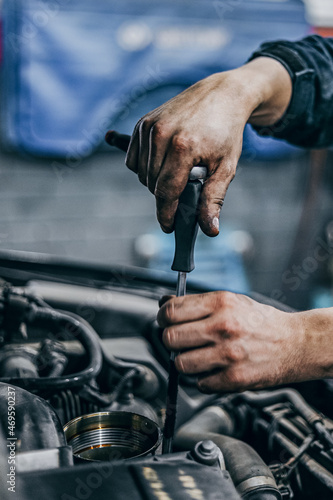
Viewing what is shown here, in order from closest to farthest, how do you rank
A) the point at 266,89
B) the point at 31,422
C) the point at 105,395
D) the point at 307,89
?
the point at 31,422 < the point at 105,395 < the point at 266,89 < the point at 307,89

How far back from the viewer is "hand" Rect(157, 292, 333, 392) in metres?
0.71

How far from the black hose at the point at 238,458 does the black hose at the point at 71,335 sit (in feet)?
0.66

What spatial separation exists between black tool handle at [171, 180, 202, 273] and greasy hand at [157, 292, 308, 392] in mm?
70

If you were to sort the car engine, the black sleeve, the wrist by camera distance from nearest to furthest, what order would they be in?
the car engine
the wrist
the black sleeve

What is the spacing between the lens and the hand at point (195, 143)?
80cm

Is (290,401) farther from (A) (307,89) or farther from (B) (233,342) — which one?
(A) (307,89)

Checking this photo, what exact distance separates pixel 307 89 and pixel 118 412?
3.03ft

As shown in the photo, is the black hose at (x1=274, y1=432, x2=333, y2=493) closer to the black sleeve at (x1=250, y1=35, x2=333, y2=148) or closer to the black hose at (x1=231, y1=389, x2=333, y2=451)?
the black hose at (x1=231, y1=389, x2=333, y2=451)

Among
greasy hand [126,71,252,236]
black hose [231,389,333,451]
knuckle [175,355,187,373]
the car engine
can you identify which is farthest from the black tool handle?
black hose [231,389,333,451]

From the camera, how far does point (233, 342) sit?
2.33 ft

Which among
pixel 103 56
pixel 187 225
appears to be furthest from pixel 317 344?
pixel 103 56

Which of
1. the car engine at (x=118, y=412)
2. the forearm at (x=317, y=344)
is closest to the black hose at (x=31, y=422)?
the car engine at (x=118, y=412)

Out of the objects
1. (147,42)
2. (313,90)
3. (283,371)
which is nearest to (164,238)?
(147,42)

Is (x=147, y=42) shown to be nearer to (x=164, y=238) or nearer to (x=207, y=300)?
Answer: (x=164, y=238)
